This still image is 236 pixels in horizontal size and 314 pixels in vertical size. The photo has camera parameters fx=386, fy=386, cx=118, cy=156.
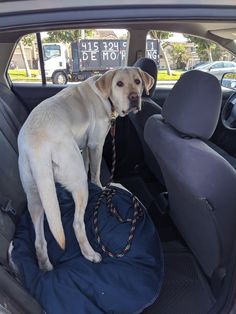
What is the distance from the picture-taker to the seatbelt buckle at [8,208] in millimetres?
1931

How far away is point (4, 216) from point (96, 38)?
7.75 ft

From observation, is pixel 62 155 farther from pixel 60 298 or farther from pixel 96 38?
pixel 96 38

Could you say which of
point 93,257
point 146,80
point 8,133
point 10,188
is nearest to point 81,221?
point 93,257

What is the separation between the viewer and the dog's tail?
5.62 ft

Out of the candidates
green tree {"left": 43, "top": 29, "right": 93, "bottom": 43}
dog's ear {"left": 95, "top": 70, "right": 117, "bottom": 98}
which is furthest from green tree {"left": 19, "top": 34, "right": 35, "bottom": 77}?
dog's ear {"left": 95, "top": 70, "right": 117, "bottom": 98}

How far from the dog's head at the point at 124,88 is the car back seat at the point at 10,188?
72 centimetres

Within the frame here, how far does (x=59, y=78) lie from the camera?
3900mm

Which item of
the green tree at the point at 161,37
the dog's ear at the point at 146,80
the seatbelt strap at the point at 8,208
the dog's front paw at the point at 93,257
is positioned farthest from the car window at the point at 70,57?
the dog's front paw at the point at 93,257

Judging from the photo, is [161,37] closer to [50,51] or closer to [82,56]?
[82,56]

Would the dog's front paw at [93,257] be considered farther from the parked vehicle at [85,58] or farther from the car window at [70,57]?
the parked vehicle at [85,58]

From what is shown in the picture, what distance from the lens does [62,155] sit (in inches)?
74.5

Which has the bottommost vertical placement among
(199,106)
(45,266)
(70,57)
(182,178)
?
(45,266)

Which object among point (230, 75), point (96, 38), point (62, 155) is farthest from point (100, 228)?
point (96, 38)

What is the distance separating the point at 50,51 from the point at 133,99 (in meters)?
1.40
